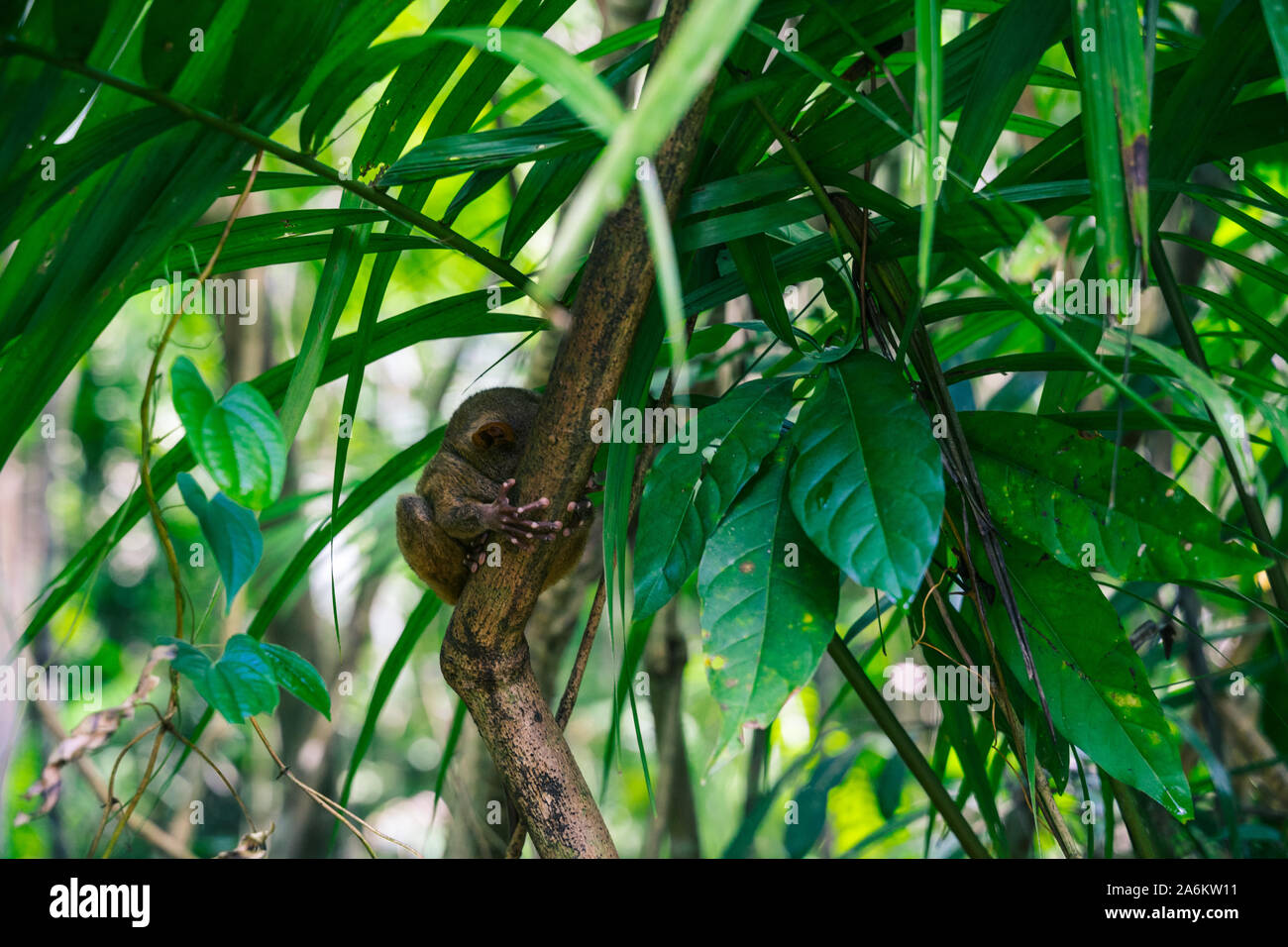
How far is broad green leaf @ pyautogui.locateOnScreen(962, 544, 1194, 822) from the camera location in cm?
127

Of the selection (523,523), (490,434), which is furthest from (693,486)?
(490,434)

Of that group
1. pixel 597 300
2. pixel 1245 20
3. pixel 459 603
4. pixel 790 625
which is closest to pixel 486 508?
pixel 459 603

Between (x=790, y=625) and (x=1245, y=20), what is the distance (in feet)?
3.03

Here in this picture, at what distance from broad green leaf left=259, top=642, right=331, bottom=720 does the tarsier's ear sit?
1.05m

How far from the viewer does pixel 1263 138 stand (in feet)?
4.49

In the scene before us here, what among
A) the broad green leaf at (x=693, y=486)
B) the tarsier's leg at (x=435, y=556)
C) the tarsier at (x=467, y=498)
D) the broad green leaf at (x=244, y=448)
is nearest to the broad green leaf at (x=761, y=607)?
the broad green leaf at (x=693, y=486)

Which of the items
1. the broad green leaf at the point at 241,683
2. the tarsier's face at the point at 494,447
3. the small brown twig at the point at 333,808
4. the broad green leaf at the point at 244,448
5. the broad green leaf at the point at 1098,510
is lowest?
the small brown twig at the point at 333,808

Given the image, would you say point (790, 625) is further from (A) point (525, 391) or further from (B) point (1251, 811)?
(B) point (1251, 811)

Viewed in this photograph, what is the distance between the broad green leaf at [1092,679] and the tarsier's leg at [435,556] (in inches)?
49.5

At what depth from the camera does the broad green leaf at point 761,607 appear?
1068 mm

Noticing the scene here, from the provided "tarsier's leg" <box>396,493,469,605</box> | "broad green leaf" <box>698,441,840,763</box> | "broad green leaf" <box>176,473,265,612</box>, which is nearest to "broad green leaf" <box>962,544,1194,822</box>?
"broad green leaf" <box>698,441,840,763</box>

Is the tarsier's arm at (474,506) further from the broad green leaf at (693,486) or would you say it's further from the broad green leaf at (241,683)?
the broad green leaf at (241,683)

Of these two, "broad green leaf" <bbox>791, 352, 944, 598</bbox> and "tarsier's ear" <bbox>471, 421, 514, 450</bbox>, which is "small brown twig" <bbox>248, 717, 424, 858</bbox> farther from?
"tarsier's ear" <bbox>471, 421, 514, 450</bbox>

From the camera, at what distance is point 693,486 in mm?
1283
